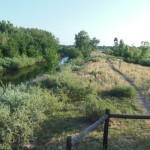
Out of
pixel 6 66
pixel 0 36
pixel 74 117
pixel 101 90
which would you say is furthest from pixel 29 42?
pixel 74 117

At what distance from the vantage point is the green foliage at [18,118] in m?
10.2

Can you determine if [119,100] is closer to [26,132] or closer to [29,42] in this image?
[26,132]

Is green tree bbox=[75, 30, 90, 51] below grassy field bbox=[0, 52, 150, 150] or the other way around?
the other way around

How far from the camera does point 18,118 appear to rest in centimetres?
1077

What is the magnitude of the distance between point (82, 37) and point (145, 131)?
97677 mm

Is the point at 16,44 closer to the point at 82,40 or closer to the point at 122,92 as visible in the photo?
the point at 82,40

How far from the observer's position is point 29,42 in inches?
3750

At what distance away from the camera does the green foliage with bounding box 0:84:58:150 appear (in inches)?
400

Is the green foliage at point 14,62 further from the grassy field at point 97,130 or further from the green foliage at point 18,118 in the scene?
the green foliage at point 18,118

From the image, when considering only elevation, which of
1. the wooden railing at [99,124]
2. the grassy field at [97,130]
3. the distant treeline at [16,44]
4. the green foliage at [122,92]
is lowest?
the grassy field at [97,130]

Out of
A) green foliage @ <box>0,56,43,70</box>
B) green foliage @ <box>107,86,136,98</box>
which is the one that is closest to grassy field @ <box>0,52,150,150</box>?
green foliage @ <box>107,86,136,98</box>

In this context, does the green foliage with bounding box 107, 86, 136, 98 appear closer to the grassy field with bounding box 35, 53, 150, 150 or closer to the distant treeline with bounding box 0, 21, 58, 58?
the grassy field with bounding box 35, 53, 150, 150

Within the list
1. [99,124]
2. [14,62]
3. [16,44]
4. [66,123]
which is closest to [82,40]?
[16,44]

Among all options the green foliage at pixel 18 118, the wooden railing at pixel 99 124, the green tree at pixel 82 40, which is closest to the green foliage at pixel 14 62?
the green tree at pixel 82 40
